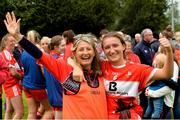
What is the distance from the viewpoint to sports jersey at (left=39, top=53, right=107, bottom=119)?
4438 millimetres

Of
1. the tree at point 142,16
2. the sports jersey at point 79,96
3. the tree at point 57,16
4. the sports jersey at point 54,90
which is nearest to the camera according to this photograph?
the sports jersey at point 79,96

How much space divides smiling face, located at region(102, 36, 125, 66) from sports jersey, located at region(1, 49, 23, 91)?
13.4ft

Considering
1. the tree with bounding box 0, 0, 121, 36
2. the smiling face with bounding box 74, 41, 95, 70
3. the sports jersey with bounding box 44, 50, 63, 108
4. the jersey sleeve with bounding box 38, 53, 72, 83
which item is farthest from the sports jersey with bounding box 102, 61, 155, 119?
the tree with bounding box 0, 0, 121, 36

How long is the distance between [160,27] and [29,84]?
36.4 metres

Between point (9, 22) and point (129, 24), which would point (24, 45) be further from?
point (129, 24)

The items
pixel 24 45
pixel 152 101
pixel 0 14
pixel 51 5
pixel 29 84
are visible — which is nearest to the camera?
pixel 24 45

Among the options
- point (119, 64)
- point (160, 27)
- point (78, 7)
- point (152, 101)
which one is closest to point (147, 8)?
point (160, 27)

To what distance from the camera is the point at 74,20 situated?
4150 cm

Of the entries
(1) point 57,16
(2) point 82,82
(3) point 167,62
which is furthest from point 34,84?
(1) point 57,16

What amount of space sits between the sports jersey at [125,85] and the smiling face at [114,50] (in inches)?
3.1

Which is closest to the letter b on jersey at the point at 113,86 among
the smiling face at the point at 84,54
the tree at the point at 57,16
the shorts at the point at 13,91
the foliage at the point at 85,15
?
the smiling face at the point at 84,54

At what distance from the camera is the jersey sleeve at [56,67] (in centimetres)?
454

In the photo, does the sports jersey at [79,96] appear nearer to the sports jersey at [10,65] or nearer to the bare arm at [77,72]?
the bare arm at [77,72]

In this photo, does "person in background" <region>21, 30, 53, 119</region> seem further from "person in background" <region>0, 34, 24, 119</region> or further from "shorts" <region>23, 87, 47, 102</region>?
"person in background" <region>0, 34, 24, 119</region>
